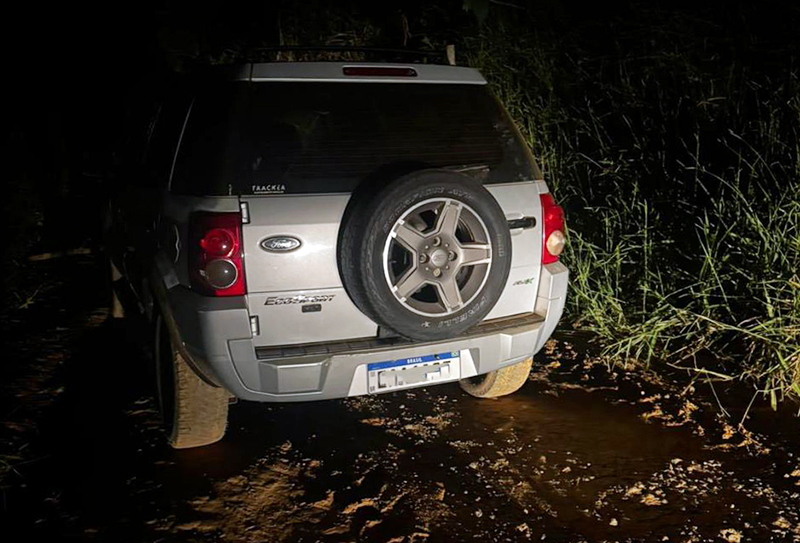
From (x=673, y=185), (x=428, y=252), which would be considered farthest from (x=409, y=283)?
(x=673, y=185)

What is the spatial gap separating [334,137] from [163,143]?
1153 mm

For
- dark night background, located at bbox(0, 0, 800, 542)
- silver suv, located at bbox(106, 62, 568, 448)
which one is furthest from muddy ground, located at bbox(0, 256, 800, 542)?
silver suv, located at bbox(106, 62, 568, 448)

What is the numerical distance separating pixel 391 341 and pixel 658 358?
231 cm

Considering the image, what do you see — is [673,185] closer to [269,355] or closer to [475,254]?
[475,254]

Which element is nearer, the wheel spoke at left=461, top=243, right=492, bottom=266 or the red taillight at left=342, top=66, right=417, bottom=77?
the wheel spoke at left=461, top=243, right=492, bottom=266

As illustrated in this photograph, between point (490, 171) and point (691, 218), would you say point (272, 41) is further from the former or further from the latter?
point (490, 171)

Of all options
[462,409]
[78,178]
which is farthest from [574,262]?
[78,178]

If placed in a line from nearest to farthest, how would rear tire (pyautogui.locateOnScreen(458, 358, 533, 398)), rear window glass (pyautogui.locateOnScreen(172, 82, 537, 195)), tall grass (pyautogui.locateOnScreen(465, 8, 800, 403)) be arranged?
rear window glass (pyautogui.locateOnScreen(172, 82, 537, 195)) < rear tire (pyautogui.locateOnScreen(458, 358, 533, 398)) < tall grass (pyautogui.locateOnScreen(465, 8, 800, 403))

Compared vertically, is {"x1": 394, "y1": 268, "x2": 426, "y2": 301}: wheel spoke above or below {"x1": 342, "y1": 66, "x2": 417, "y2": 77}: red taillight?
below

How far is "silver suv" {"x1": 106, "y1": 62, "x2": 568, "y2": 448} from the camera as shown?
3350 mm

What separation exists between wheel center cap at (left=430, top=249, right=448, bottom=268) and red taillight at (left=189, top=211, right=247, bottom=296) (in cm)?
82

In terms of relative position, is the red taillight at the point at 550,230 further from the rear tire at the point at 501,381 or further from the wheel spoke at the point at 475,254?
the rear tire at the point at 501,381

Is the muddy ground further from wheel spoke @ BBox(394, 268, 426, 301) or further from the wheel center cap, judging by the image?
the wheel center cap

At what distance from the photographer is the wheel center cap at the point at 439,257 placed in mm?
3455
